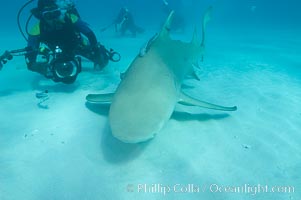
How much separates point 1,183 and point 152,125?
5.31ft

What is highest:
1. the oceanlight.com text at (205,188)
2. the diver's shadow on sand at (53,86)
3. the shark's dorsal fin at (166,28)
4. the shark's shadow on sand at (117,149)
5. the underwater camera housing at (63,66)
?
the shark's dorsal fin at (166,28)

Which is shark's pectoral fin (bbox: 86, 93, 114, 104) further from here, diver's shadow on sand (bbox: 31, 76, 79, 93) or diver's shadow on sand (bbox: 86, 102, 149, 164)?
diver's shadow on sand (bbox: 31, 76, 79, 93)

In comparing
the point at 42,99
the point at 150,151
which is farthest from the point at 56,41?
the point at 150,151

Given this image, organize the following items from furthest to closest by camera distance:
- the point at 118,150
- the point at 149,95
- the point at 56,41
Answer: the point at 56,41
the point at 149,95
the point at 118,150

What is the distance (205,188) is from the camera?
2.79 meters

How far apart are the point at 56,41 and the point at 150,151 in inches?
130

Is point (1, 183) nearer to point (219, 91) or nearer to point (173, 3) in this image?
point (219, 91)

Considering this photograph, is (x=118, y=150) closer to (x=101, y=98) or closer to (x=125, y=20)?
(x=101, y=98)

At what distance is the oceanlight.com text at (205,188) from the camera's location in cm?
273

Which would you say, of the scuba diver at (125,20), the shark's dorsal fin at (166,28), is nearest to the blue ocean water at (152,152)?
the shark's dorsal fin at (166,28)

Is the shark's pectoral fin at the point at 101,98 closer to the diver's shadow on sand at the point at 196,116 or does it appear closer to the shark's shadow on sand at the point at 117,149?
the shark's shadow on sand at the point at 117,149

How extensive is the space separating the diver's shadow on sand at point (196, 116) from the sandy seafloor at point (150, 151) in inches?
0.6

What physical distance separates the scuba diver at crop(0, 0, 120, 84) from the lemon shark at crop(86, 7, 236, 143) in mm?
1072

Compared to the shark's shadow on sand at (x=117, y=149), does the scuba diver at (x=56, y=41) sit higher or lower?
higher
